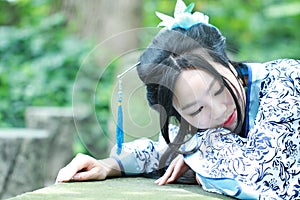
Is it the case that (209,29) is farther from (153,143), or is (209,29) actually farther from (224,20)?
(224,20)

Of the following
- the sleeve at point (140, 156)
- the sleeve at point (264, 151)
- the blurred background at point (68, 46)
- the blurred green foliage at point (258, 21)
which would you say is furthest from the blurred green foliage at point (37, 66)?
the sleeve at point (264, 151)

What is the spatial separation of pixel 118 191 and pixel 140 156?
372mm

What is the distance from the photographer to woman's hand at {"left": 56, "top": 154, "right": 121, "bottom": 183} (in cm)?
258

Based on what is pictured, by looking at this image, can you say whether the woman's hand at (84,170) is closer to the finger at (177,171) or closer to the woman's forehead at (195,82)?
the finger at (177,171)

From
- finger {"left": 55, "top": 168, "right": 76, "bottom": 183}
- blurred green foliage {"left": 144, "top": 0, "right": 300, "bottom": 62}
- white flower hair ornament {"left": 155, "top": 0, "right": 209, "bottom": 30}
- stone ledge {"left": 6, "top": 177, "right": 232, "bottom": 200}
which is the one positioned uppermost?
blurred green foliage {"left": 144, "top": 0, "right": 300, "bottom": 62}

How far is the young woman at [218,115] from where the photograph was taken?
7.52ft

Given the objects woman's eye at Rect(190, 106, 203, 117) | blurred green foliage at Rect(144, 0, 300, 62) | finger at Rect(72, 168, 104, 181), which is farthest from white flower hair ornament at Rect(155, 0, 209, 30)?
blurred green foliage at Rect(144, 0, 300, 62)

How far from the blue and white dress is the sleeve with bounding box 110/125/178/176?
4 cm

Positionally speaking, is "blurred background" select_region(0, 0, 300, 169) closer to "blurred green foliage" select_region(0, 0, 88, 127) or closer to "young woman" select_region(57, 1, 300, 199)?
"blurred green foliage" select_region(0, 0, 88, 127)

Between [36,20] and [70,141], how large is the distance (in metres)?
2.63

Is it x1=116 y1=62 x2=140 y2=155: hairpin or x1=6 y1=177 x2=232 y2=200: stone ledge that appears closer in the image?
x1=6 y1=177 x2=232 y2=200: stone ledge

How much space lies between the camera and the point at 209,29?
2.57 m

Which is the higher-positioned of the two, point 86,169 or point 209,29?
point 209,29

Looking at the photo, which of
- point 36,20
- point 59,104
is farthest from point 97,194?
point 36,20
